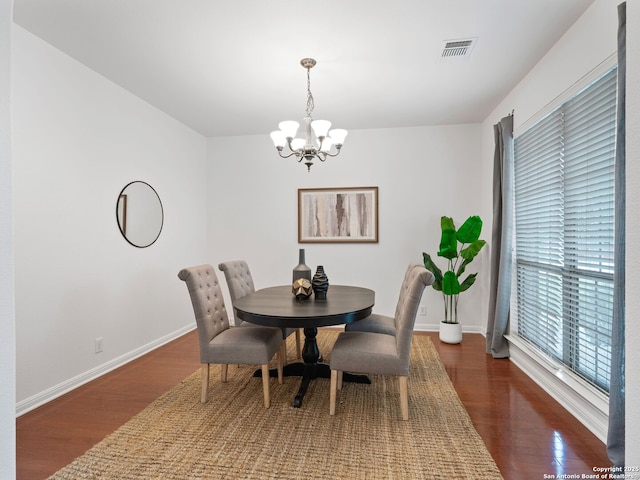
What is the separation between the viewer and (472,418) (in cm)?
236

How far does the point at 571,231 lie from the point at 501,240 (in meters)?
1.01

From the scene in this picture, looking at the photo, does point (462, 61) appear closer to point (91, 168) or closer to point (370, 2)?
point (370, 2)

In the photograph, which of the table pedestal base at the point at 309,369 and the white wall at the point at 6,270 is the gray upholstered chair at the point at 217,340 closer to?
the table pedestal base at the point at 309,369

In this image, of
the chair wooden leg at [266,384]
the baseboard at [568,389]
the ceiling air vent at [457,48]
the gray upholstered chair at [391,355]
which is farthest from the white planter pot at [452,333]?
the ceiling air vent at [457,48]

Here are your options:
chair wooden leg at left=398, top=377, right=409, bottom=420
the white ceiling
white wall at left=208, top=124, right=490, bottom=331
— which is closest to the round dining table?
chair wooden leg at left=398, top=377, right=409, bottom=420

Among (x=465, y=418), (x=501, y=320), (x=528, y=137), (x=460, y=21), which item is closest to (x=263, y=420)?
(x=465, y=418)

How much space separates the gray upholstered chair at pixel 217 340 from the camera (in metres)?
2.49

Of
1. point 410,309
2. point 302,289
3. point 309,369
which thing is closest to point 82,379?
point 309,369

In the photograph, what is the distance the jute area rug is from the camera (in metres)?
1.82

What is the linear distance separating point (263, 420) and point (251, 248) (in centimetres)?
295

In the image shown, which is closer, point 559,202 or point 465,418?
point 465,418

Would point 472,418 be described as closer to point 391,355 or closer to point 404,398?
point 404,398

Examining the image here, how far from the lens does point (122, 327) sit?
341 cm
